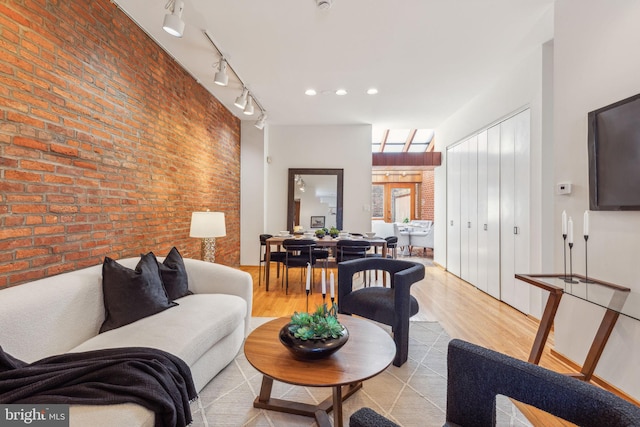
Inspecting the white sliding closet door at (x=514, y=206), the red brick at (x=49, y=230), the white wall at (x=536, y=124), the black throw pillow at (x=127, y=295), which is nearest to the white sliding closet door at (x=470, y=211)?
the white sliding closet door at (x=514, y=206)

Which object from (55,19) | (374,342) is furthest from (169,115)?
(374,342)

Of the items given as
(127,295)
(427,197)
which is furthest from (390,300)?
(427,197)

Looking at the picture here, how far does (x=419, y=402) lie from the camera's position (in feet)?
6.01

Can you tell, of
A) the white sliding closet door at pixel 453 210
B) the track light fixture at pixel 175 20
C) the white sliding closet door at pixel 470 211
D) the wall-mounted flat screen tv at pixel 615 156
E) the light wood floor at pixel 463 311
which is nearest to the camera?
the wall-mounted flat screen tv at pixel 615 156

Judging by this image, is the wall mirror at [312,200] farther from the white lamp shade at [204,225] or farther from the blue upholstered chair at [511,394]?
the blue upholstered chair at [511,394]

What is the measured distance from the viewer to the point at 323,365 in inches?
57.0

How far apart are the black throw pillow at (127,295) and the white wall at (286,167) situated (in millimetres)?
3639

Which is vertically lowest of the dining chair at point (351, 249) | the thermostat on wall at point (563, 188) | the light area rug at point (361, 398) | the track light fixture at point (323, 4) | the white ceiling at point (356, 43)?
the light area rug at point (361, 398)

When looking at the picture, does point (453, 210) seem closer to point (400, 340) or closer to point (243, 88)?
point (400, 340)

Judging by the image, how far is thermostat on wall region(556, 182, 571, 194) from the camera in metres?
2.24

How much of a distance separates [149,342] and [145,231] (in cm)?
150

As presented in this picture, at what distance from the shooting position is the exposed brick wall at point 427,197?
8.83m

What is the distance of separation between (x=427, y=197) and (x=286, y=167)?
517 centimetres

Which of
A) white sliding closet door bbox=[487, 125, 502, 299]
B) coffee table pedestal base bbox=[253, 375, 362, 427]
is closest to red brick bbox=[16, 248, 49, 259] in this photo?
coffee table pedestal base bbox=[253, 375, 362, 427]
